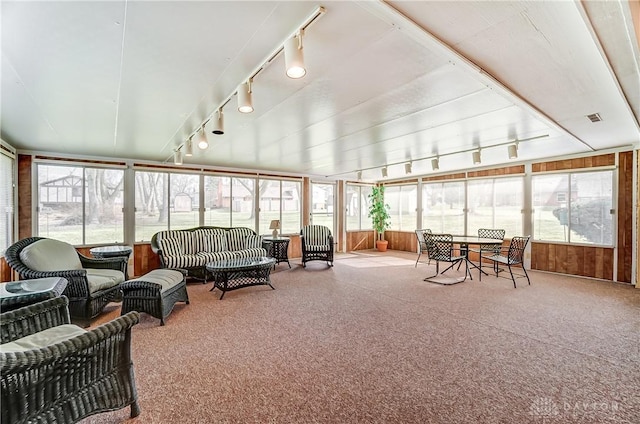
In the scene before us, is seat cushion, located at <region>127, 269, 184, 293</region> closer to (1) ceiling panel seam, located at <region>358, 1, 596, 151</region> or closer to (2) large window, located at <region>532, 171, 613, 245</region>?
(1) ceiling panel seam, located at <region>358, 1, 596, 151</region>

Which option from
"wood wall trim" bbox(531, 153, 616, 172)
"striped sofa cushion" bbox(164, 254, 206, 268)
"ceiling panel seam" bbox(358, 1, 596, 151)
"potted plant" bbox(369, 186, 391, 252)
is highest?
"ceiling panel seam" bbox(358, 1, 596, 151)

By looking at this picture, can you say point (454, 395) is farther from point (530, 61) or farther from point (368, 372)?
point (530, 61)

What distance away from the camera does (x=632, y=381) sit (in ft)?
6.97

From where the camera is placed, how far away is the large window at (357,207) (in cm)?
939

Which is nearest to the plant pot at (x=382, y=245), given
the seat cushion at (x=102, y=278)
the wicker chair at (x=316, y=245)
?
the wicker chair at (x=316, y=245)

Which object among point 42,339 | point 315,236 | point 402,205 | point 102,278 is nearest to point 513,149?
point 315,236

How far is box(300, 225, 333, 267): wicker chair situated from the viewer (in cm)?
667

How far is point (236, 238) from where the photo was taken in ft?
20.1

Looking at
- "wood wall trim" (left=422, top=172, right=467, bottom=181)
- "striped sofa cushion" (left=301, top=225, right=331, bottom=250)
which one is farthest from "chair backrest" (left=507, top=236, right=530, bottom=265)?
"striped sofa cushion" (left=301, top=225, right=331, bottom=250)

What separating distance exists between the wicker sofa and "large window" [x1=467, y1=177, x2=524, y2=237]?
5.31 metres

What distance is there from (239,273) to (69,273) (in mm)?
2113

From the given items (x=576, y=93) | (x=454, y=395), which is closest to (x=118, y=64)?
(x=454, y=395)

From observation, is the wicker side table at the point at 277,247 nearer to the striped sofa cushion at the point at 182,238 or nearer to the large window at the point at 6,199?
the striped sofa cushion at the point at 182,238

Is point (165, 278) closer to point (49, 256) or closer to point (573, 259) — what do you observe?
point (49, 256)
